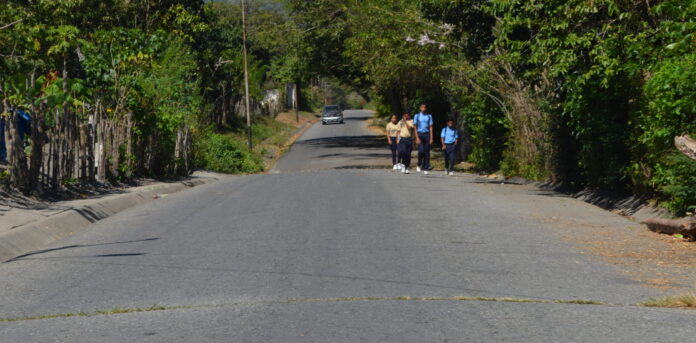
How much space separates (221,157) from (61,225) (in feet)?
69.7

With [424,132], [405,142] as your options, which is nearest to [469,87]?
[405,142]

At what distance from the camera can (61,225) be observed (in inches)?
484

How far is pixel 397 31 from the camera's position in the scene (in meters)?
32.4

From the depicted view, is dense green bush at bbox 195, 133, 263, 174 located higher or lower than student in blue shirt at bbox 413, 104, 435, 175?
lower

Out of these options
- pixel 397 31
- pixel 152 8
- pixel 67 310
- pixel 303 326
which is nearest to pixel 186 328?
pixel 303 326

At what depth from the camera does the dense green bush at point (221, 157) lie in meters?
30.1

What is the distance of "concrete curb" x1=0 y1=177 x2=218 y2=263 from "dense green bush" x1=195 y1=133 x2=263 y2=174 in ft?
38.3

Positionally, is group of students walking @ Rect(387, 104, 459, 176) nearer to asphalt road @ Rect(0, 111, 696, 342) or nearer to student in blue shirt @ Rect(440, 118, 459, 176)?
student in blue shirt @ Rect(440, 118, 459, 176)

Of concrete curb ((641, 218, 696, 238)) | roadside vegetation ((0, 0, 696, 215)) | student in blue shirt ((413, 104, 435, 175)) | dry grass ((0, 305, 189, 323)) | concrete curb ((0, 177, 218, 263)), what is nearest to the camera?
dry grass ((0, 305, 189, 323))

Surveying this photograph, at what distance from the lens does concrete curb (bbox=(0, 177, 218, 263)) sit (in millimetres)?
10414

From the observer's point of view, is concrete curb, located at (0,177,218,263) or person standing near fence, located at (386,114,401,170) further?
person standing near fence, located at (386,114,401,170)

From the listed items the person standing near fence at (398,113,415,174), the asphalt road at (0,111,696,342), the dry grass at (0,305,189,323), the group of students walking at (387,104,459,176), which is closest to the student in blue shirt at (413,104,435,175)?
the group of students walking at (387,104,459,176)

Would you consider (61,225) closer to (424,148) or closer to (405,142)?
(424,148)

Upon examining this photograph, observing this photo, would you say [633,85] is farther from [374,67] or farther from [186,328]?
[374,67]
